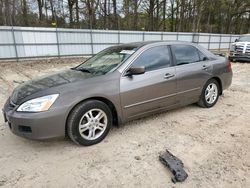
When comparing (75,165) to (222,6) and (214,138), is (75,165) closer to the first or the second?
(214,138)

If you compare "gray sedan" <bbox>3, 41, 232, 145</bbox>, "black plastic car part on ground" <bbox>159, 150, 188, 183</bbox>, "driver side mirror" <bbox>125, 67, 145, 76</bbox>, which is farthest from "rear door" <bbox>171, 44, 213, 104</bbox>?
"black plastic car part on ground" <bbox>159, 150, 188, 183</bbox>

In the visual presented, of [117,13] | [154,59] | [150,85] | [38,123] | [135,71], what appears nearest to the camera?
[38,123]

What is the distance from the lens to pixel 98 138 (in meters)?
3.33

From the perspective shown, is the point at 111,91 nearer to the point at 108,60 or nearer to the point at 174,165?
the point at 108,60

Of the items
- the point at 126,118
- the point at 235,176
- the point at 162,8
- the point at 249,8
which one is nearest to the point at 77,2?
the point at 162,8

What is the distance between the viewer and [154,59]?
3912 millimetres

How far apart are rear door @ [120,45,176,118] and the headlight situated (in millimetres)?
1039

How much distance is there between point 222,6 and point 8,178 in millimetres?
37537

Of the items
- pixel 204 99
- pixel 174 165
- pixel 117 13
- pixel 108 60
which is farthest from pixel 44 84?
pixel 117 13

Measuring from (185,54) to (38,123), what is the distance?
301cm

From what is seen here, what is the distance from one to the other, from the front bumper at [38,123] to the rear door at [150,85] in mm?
995

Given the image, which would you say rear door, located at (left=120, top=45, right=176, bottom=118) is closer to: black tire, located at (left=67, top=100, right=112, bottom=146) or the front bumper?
black tire, located at (left=67, top=100, right=112, bottom=146)

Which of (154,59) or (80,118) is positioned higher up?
(154,59)

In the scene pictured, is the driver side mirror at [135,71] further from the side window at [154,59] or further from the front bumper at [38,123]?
the front bumper at [38,123]
